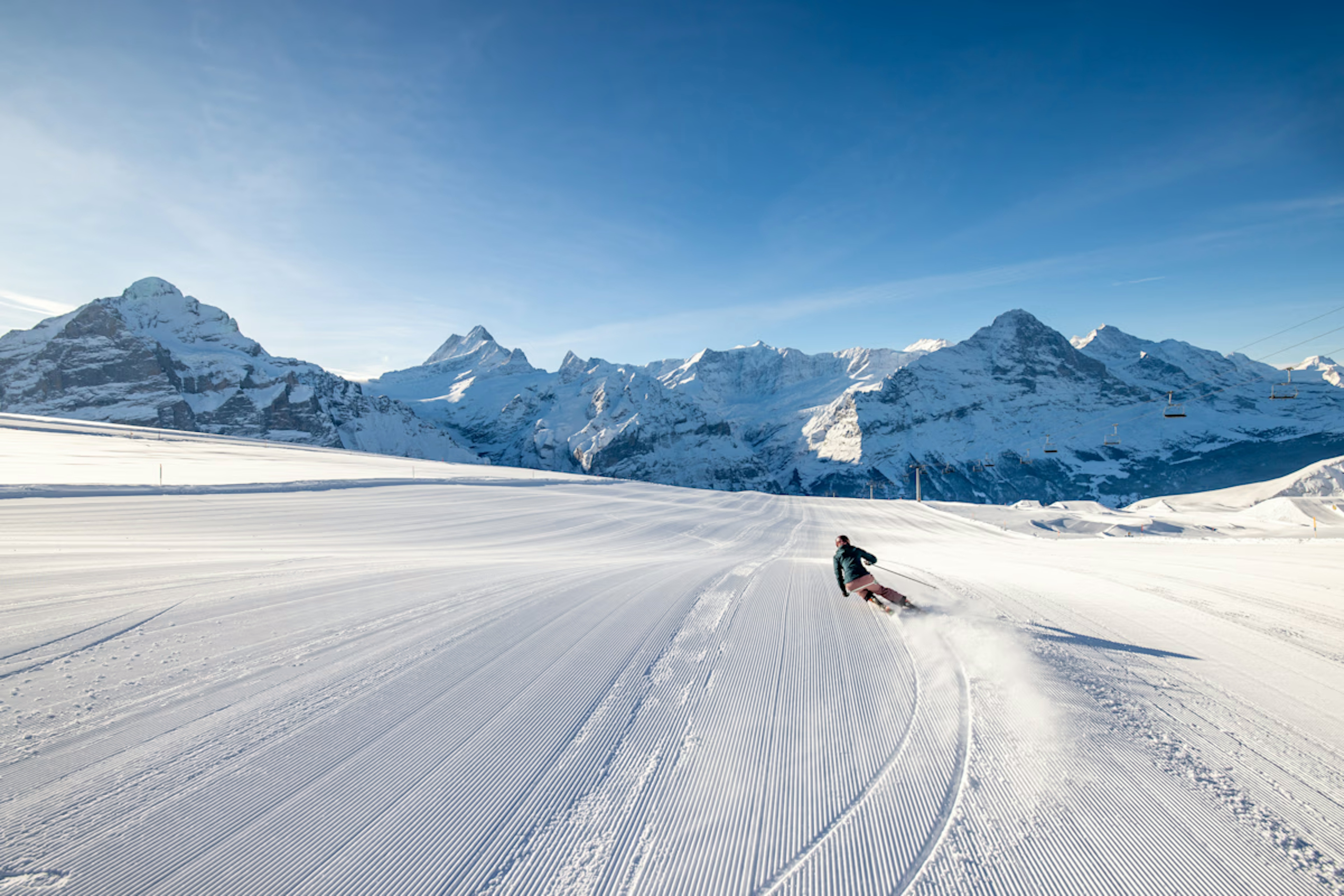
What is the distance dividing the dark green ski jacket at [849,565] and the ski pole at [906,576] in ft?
3.24

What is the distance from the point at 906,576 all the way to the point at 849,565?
2.81 metres

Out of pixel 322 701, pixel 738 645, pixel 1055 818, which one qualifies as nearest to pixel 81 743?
pixel 322 701

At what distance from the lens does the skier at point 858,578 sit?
6660mm

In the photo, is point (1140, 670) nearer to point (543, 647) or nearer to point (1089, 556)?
point (543, 647)

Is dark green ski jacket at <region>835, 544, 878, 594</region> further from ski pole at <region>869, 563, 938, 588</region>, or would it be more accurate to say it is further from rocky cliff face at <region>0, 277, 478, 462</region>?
rocky cliff face at <region>0, 277, 478, 462</region>

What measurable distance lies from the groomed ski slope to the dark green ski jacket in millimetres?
502

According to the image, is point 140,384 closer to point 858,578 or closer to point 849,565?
point 849,565

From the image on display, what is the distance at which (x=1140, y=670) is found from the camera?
477 cm

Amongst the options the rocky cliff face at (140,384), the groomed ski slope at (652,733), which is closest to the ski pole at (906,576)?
the groomed ski slope at (652,733)

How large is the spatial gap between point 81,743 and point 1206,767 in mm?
7016

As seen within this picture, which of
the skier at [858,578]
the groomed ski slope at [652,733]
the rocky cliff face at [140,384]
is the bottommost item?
the groomed ski slope at [652,733]

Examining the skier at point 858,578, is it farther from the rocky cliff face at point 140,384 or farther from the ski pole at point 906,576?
the rocky cliff face at point 140,384

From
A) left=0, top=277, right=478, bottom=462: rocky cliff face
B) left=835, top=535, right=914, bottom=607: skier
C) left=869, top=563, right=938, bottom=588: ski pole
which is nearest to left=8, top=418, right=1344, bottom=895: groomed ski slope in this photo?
left=869, top=563, right=938, bottom=588: ski pole

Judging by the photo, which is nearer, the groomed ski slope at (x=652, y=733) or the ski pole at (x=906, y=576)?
the groomed ski slope at (x=652, y=733)
